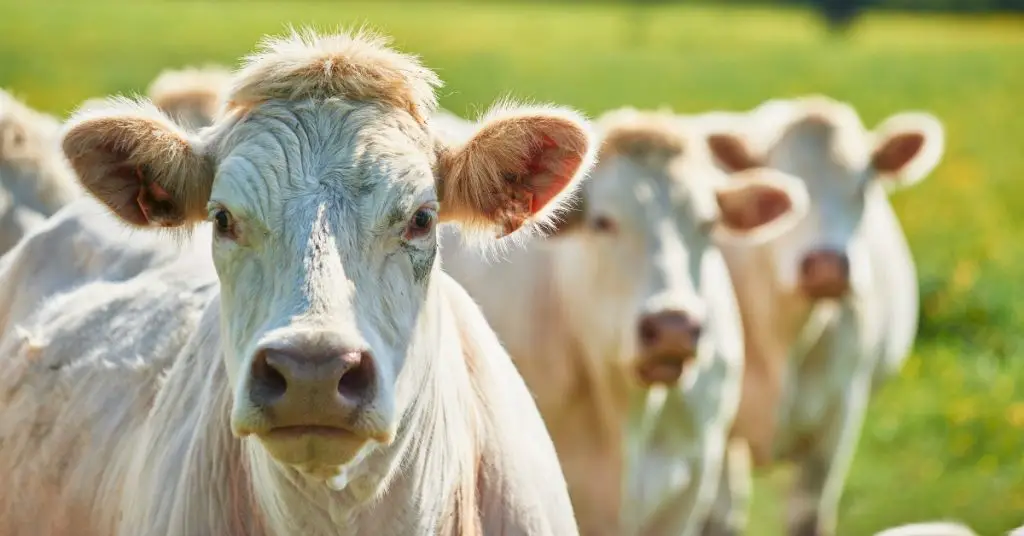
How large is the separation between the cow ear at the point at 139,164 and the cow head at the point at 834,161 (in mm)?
4977

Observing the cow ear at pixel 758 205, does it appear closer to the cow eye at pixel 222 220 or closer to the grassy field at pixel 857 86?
the grassy field at pixel 857 86

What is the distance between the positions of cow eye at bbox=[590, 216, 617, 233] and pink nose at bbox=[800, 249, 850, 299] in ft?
4.66

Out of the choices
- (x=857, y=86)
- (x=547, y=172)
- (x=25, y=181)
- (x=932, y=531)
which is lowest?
(x=932, y=531)

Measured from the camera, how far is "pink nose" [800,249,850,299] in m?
8.19

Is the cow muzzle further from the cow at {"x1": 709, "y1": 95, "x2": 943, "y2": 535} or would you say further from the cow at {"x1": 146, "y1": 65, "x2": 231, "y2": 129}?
the cow at {"x1": 709, "y1": 95, "x2": 943, "y2": 535}

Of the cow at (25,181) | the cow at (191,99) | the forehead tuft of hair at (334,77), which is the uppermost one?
the cow at (191,99)

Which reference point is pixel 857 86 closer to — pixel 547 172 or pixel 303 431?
pixel 547 172

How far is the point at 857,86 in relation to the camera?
2480 cm

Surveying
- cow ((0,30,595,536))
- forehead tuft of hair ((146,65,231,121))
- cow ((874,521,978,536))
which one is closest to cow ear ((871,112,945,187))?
forehead tuft of hair ((146,65,231,121))

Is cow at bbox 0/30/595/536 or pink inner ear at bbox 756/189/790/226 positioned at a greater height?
pink inner ear at bbox 756/189/790/226

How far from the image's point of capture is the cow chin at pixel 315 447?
3.33 metres

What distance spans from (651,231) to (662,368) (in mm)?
701

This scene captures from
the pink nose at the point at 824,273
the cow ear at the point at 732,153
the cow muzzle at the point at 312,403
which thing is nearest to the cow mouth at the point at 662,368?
the pink nose at the point at 824,273

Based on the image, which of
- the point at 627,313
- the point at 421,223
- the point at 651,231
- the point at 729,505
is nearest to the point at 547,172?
the point at 421,223
